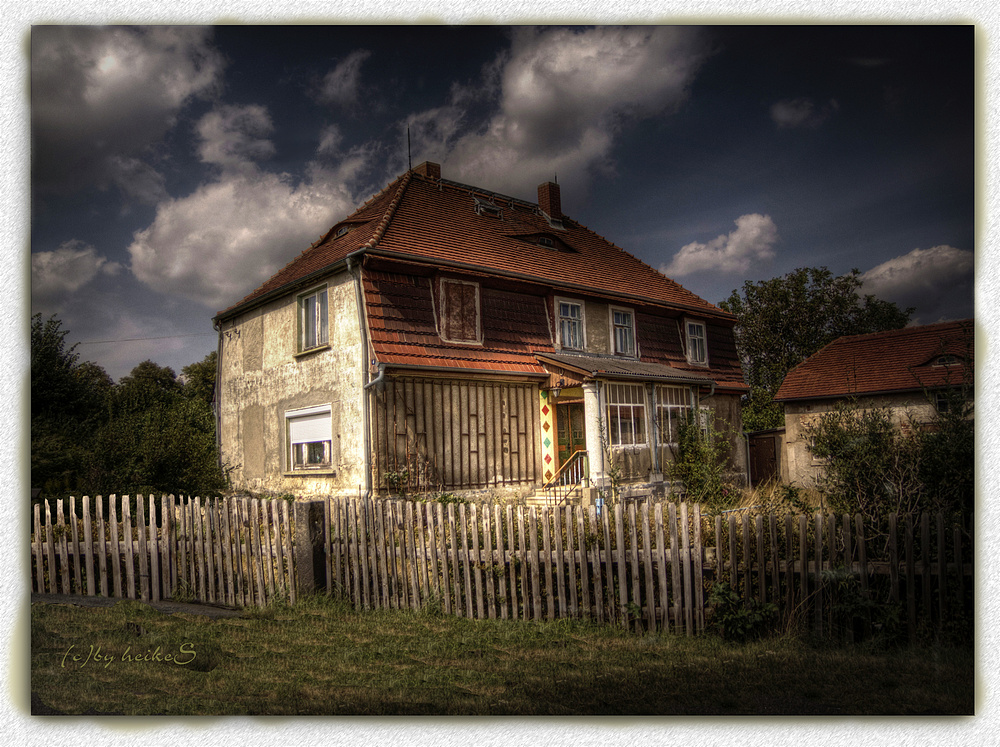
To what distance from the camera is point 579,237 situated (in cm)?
1781

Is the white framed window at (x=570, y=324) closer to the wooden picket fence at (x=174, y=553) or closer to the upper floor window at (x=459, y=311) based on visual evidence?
the upper floor window at (x=459, y=311)

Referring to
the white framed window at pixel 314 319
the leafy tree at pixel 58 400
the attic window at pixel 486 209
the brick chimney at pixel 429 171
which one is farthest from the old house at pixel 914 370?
the brick chimney at pixel 429 171

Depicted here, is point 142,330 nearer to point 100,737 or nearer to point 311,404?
point 100,737

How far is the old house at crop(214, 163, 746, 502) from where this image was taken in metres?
11.8

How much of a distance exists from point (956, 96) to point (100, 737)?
7649mm

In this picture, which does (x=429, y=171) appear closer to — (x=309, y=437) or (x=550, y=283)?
(x=550, y=283)

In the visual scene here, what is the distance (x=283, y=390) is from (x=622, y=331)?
789cm

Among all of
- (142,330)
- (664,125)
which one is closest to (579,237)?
(664,125)

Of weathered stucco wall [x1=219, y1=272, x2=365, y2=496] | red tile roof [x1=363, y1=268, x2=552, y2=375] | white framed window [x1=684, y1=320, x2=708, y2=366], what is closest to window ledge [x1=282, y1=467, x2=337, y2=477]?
weathered stucco wall [x1=219, y1=272, x2=365, y2=496]

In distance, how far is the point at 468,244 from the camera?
1374cm

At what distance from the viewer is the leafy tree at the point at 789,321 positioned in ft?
25.8

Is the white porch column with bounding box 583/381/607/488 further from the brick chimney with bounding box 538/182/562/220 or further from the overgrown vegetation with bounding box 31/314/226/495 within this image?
the overgrown vegetation with bounding box 31/314/226/495

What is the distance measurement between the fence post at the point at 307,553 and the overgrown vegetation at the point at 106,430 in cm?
224

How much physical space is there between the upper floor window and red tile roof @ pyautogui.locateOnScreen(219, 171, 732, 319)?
472 mm
